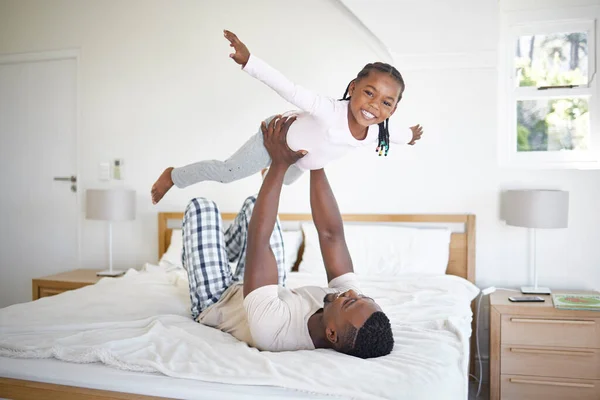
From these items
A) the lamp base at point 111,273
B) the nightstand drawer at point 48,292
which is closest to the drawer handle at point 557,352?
the lamp base at point 111,273

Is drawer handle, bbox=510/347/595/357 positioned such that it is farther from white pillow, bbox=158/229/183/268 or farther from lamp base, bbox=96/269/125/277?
lamp base, bbox=96/269/125/277

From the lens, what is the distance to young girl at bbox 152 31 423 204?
1.64 meters

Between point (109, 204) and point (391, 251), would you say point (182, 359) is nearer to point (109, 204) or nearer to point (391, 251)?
point (391, 251)

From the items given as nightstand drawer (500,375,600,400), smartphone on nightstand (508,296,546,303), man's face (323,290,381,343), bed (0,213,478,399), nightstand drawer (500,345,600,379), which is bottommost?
nightstand drawer (500,375,600,400)

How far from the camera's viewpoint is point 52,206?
4289 mm

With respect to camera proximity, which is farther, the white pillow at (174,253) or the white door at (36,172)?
the white door at (36,172)

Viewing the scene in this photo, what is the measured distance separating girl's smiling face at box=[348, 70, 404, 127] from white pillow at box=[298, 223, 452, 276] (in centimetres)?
163

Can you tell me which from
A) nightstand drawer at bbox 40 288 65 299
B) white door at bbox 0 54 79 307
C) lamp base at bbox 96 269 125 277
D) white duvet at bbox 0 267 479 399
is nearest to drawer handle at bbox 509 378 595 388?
white duvet at bbox 0 267 479 399

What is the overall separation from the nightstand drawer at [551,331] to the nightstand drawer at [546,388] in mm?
166

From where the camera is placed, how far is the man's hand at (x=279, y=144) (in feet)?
6.03

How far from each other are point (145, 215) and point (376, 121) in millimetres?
2679

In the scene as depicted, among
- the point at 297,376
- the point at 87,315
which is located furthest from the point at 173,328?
the point at 297,376

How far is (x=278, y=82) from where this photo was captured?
1.64 m

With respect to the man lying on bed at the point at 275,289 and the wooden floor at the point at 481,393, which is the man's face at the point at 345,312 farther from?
the wooden floor at the point at 481,393
